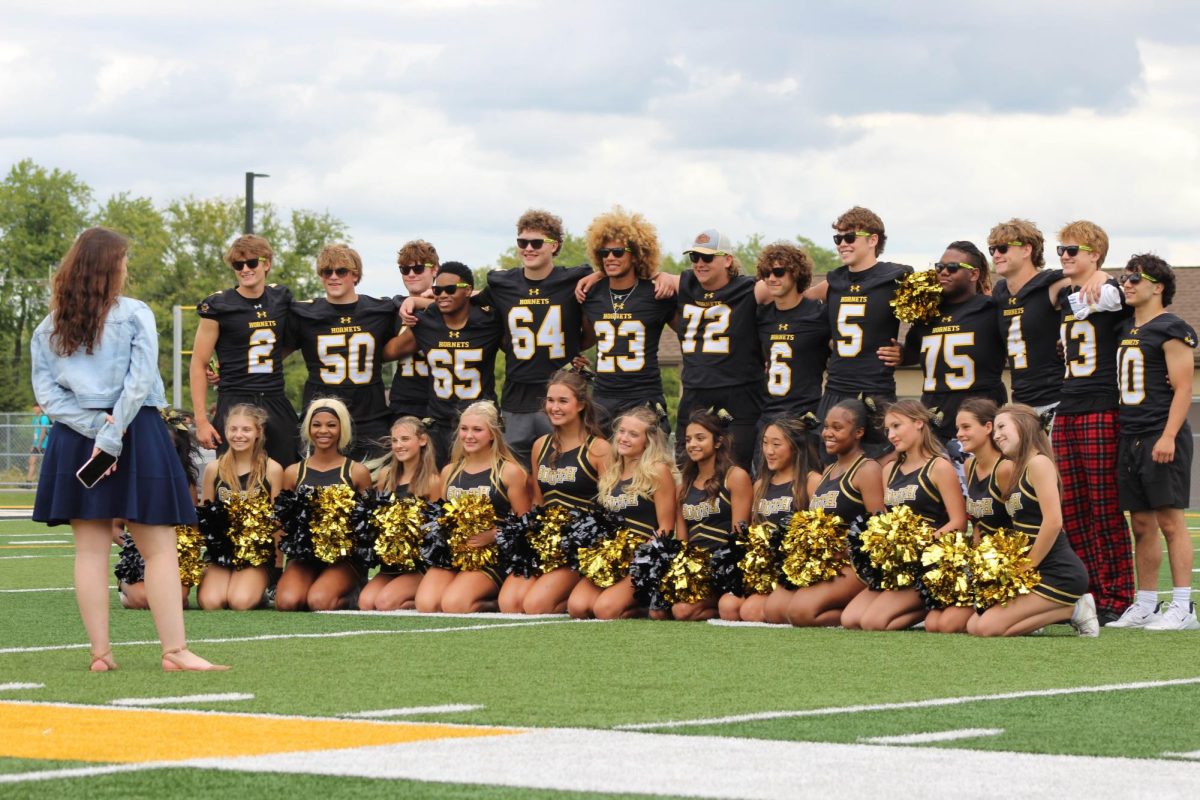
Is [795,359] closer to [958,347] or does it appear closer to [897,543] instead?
[958,347]

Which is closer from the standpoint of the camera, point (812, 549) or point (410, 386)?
point (812, 549)

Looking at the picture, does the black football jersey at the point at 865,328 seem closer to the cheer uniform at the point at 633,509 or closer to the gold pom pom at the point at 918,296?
the gold pom pom at the point at 918,296

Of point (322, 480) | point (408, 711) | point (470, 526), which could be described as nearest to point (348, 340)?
point (322, 480)

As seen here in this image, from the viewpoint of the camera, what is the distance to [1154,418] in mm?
9984

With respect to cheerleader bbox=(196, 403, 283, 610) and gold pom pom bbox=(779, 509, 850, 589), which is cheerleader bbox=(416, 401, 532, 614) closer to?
Result: cheerleader bbox=(196, 403, 283, 610)

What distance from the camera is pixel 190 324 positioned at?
58.2 metres

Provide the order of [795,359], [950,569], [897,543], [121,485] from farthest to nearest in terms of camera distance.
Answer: [795,359], [897,543], [950,569], [121,485]

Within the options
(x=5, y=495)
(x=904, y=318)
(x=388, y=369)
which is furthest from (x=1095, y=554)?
(x=388, y=369)

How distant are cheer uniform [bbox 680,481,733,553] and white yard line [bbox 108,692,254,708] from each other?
4.34 m

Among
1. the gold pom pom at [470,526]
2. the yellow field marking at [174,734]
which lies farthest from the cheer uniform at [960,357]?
the yellow field marking at [174,734]

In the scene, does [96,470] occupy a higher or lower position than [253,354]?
lower

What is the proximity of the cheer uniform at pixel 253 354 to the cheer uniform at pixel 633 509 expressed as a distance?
7.79 ft

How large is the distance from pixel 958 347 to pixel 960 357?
56mm

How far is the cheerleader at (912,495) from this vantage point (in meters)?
9.80
